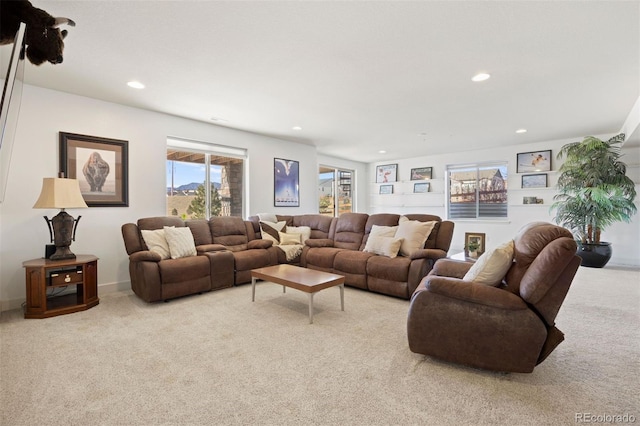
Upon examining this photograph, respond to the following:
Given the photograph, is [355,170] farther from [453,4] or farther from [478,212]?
[453,4]

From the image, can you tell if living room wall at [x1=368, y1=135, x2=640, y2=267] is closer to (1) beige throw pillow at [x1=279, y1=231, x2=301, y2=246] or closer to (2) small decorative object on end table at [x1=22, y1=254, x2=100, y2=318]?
(1) beige throw pillow at [x1=279, y1=231, x2=301, y2=246]

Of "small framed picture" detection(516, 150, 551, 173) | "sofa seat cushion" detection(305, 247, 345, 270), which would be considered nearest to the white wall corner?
"small framed picture" detection(516, 150, 551, 173)

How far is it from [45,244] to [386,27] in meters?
4.26

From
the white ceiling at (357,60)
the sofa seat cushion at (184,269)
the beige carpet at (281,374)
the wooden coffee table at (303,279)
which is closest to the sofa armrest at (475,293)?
the beige carpet at (281,374)

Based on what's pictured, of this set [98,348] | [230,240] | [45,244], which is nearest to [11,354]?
[98,348]

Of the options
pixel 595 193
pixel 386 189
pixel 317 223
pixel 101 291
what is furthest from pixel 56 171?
pixel 595 193

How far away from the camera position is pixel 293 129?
5.30 m

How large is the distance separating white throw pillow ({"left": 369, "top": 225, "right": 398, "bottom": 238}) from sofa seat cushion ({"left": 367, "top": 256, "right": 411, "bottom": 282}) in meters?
0.42

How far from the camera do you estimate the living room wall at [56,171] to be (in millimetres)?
3330

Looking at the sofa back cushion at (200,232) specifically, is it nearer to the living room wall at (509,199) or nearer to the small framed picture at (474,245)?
the small framed picture at (474,245)

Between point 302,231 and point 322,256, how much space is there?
2.95 ft

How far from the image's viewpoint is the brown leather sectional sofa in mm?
3443

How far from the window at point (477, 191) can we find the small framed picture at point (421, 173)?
488 millimetres

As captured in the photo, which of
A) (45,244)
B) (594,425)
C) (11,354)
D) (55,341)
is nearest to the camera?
(594,425)
